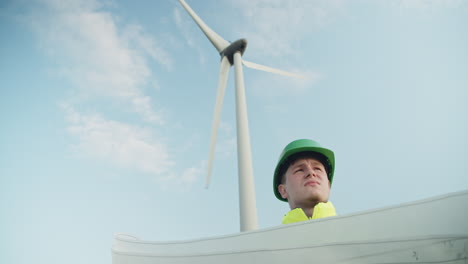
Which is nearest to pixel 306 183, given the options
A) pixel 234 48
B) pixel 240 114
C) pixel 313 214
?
pixel 313 214

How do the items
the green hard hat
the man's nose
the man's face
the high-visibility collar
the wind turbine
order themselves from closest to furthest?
the high-visibility collar
the man's face
the man's nose
the green hard hat
the wind turbine

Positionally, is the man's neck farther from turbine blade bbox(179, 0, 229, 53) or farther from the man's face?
turbine blade bbox(179, 0, 229, 53)

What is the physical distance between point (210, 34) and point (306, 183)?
559 inches

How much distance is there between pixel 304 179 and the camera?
3771 mm

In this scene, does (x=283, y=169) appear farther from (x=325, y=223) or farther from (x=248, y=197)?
(x=248, y=197)

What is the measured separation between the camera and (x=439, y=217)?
176 centimetres

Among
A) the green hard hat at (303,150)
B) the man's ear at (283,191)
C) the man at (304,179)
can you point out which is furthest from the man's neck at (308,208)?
the green hard hat at (303,150)

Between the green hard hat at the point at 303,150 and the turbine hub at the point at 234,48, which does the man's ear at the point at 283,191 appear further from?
the turbine hub at the point at 234,48

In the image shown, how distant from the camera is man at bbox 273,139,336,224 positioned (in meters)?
3.41

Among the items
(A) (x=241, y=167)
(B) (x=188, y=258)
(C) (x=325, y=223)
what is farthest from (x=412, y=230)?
(A) (x=241, y=167)

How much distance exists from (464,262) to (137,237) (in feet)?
8.66

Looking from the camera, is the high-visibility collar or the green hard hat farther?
the green hard hat

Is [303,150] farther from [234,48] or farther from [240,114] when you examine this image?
[234,48]

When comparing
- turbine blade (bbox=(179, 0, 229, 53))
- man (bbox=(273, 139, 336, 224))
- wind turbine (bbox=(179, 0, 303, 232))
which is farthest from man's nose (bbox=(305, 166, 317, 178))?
turbine blade (bbox=(179, 0, 229, 53))
